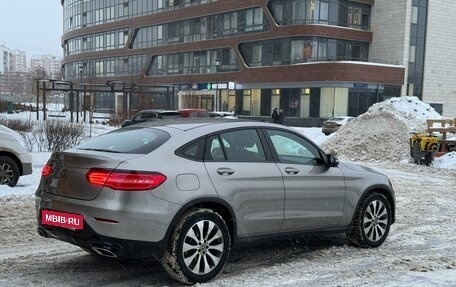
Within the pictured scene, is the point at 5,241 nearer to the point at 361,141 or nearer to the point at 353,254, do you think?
the point at 353,254

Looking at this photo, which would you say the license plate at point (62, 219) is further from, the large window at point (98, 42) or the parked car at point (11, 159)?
the large window at point (98, 42)

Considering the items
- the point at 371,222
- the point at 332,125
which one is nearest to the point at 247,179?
the point at 371,222

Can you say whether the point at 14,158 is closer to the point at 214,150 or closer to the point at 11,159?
the point at 11,159

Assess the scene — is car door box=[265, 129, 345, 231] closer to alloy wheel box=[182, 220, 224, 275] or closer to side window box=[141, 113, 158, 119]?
alloy wheel box=[182, 220, 224, 275]

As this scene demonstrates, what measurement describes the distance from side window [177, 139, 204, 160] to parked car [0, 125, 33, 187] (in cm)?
612

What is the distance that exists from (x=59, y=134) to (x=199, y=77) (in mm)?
44561

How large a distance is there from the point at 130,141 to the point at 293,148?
6.55 feet

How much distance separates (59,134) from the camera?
55.1ft

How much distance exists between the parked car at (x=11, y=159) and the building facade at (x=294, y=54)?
38.6 meters

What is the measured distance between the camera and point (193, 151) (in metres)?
5.36

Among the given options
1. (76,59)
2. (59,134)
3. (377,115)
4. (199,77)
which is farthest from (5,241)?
(76,59)

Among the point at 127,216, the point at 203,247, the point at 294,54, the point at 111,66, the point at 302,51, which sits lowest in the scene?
the point at 203,247

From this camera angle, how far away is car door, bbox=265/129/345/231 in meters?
5.96

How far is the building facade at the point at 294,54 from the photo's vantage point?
157 feet
